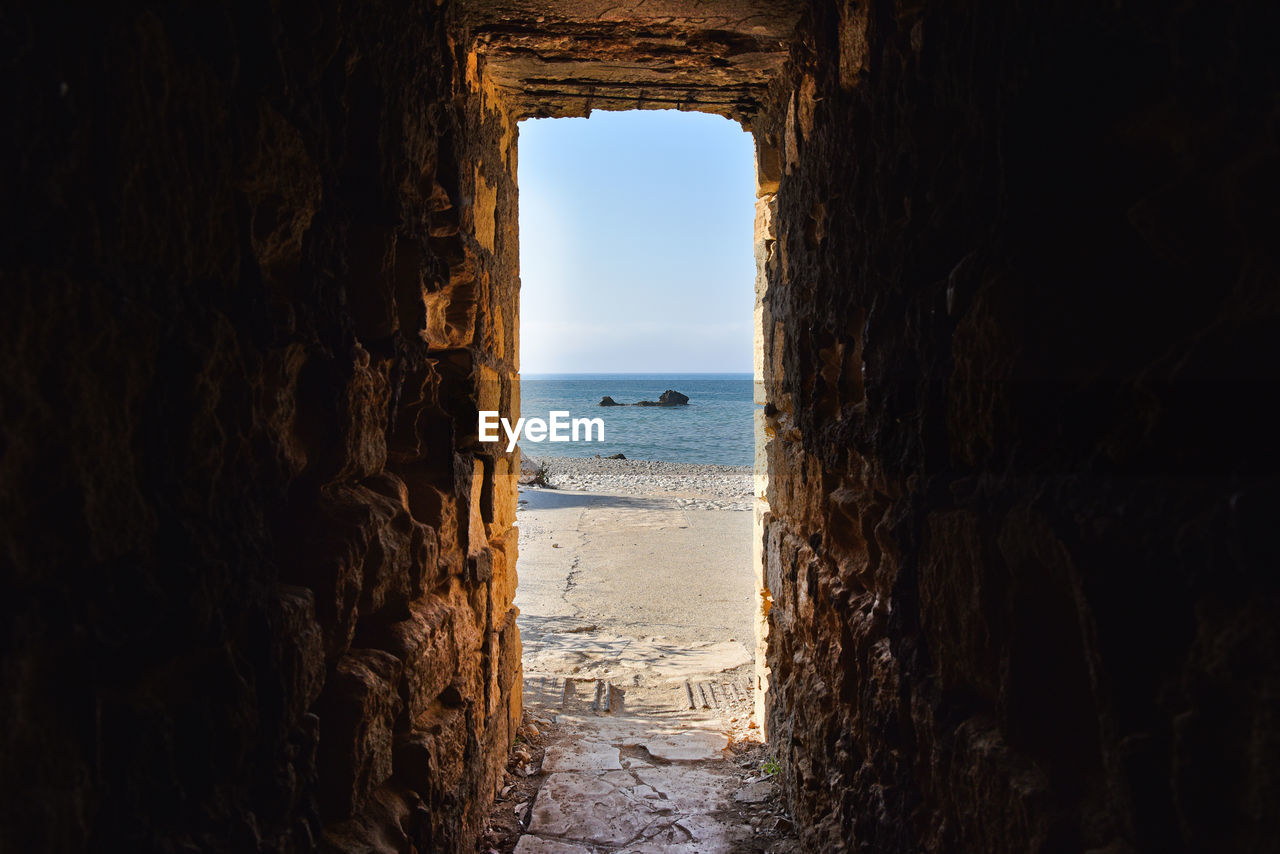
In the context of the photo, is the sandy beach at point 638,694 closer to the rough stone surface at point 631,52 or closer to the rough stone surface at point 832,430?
the rough stone surface at point 832,430

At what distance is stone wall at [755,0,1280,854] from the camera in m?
0.82

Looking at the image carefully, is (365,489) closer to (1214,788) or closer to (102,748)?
(102,748)

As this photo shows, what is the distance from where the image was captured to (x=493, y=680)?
3.05 m

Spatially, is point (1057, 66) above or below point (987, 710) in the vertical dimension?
above

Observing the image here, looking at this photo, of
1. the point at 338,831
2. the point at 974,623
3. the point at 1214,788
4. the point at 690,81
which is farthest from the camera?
the point at 690,81

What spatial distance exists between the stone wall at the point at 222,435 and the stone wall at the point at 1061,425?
3.53 feet

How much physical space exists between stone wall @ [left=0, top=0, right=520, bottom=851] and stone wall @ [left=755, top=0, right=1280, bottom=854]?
1.07m

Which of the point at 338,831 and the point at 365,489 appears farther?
the point at 365,489

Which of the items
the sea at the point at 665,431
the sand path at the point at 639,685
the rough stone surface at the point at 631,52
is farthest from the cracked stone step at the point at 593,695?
the sea at the point at 665,431

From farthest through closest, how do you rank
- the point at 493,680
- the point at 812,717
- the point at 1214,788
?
1. the point at 493,680
2. the point at 812,717
3. the point at 1214,788

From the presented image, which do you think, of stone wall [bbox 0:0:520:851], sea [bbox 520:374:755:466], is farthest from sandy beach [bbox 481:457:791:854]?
sea [bbox 520:374:755:466]

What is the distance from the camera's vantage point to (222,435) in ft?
3.96

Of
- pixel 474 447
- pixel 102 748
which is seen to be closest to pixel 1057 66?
pixel 102 748

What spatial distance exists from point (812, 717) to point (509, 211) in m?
2.29
